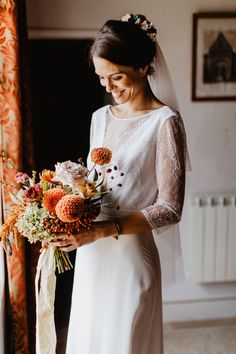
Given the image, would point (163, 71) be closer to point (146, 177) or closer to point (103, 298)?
point (146, 177)

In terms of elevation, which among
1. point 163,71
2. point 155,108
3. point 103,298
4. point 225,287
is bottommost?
point 225,287

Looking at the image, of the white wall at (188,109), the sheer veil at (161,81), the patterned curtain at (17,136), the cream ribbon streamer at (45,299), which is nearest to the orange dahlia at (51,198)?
the cream ribbon streamer at (45,299)

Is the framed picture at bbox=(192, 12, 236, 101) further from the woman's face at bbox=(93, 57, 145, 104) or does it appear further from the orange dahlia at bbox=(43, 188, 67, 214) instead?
the orange dahlia at bbox=(43, 188, 67, 214)

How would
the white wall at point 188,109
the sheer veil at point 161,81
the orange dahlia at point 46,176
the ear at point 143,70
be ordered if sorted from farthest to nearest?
the white wall at point 188,109 → the sheer veil at point 161,81 → the ear at point 143,70 → the orange dahlia at point 46,176

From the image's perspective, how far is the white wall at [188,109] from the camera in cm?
250

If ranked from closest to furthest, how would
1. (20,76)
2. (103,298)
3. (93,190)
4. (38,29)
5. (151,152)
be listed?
(93,190) < (151,152) < (103,298) < (20,76) < (38,29)

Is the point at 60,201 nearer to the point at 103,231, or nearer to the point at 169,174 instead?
the point at 103,231

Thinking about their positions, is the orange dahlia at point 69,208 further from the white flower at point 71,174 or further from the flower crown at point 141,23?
the flower crown at point 141,23

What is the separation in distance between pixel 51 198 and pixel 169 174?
15.4 inches

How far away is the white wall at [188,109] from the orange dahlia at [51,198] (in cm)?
147

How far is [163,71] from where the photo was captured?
162 centimetres

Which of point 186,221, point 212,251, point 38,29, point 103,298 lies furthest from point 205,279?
point 38,29

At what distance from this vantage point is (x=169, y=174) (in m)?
1.43

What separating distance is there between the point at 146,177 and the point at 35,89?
1.34 metres
